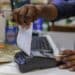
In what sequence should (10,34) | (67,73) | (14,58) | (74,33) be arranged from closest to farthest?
(67,73) → (14,58) → (10,34) → (74,33)

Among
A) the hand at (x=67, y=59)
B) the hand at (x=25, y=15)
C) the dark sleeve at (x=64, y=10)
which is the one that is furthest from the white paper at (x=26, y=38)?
the dark sleeve at (x=64, y=10)

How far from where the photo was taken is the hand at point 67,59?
98 cm

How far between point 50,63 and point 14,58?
0.58 feet

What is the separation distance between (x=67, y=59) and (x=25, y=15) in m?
0.28

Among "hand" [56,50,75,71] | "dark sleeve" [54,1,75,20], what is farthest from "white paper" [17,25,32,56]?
"dark sleeve" [54,1,75,20]

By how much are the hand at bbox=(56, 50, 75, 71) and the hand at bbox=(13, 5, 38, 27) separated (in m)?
0.21

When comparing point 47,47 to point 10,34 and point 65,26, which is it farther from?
point 65,26

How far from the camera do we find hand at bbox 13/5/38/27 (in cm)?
100

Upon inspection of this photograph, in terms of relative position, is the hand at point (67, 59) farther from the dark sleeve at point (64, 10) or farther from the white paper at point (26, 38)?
the dark sleeve at point (64, 10)

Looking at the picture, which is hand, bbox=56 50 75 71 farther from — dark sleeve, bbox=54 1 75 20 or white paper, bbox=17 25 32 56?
→ dark sleeve, bbox=54 1 75 20

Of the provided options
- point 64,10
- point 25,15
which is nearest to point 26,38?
point 25,15

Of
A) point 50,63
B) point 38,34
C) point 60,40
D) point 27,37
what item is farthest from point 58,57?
point 38,34

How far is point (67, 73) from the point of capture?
0.93 m

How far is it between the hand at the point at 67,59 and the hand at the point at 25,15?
0.21 meters
